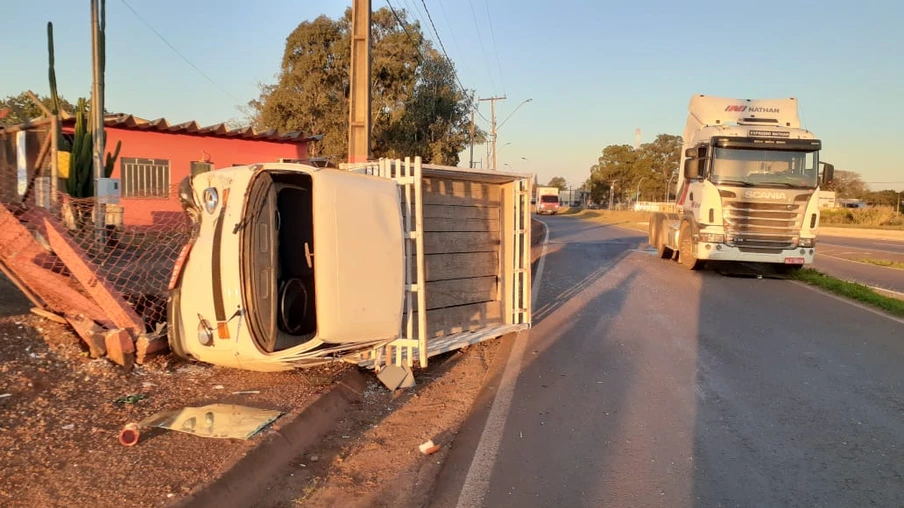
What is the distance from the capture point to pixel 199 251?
4910mm

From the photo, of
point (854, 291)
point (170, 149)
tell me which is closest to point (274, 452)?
point (854, 291)

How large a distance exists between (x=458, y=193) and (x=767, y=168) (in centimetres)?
964

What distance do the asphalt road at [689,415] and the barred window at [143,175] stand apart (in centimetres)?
1456

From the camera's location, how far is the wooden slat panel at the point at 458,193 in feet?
21.9

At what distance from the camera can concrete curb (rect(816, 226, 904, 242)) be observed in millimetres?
32844

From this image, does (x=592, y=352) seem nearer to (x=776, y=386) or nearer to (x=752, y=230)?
(x=776, y=386)

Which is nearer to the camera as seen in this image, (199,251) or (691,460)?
(691,460)

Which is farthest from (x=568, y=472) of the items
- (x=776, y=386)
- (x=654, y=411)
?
(x=776, y=386)

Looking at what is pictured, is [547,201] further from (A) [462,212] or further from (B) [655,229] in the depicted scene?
(A) [462,212]

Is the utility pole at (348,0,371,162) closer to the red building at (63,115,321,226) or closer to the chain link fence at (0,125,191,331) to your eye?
the chain link fence at (0,125,191,331)

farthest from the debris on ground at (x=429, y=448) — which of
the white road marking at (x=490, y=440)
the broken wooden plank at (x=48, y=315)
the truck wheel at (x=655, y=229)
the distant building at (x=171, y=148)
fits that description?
the truck wheel at (x=655, y=229)

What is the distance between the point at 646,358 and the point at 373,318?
345 centimetres

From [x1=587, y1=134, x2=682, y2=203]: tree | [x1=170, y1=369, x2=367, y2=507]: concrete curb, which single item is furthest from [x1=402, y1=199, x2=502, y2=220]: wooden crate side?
[x1=587, y1=134, x2=682, y2=203]: tree

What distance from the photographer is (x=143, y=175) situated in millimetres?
19094
